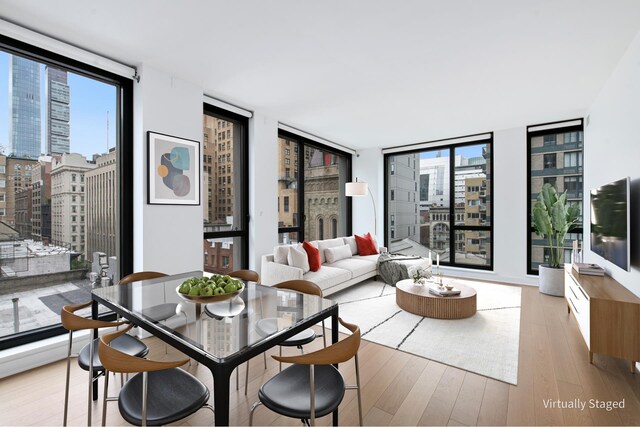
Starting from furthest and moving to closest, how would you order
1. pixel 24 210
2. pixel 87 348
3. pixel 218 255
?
1. pixel 218 255
2. pixel 24 210
3. pixel 87 348

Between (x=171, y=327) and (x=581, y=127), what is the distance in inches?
247

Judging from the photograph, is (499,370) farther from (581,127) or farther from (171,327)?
(581,127)

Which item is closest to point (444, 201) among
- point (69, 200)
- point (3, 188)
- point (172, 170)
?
point (172, 170)

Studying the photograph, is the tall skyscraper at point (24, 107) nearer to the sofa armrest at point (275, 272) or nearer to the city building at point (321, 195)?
the sofa armrest at point (275, 272)

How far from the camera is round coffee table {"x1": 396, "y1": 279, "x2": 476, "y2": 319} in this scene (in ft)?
11.8

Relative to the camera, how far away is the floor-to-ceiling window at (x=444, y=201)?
5953 mm

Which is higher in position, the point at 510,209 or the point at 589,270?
the point at 510,209

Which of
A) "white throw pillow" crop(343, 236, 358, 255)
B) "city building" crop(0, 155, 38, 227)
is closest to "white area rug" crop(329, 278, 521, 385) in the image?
"white throw pillow" crop(343, 236, 358, 255)

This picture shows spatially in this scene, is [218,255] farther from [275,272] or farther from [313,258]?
[313,258]

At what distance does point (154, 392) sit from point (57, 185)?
2435 millimetres

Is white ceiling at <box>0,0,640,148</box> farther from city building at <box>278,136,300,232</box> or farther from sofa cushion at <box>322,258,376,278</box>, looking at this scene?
sofa cushion at <box>322,258,376,278</box>

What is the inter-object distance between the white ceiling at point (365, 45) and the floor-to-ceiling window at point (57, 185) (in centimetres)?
42

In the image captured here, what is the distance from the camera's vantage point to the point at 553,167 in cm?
526

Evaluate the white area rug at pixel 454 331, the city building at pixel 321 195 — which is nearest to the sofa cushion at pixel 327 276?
the white area rug at pixel 454 331
